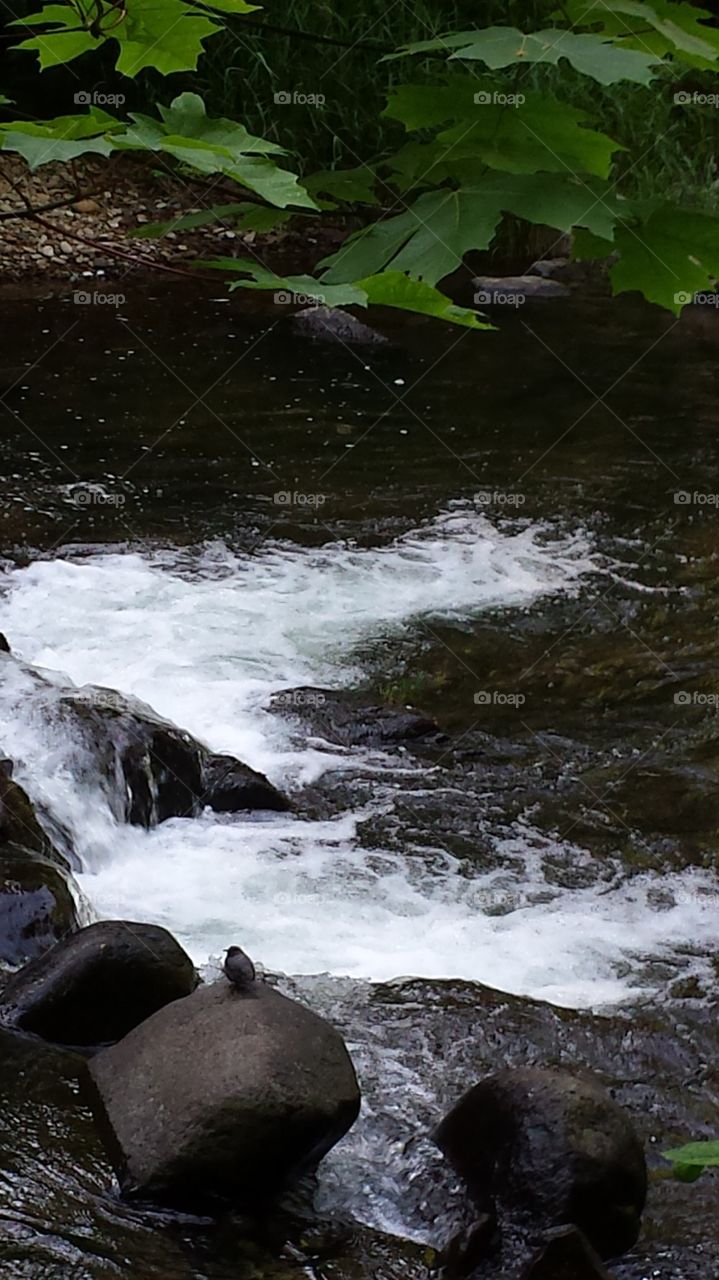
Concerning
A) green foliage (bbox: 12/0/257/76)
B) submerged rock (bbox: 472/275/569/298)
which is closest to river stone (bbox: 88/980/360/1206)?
green foliage (bbox: 12/0/257/76)

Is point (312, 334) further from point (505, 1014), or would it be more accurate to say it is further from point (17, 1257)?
point (17, 1257)

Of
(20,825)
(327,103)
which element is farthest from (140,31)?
(327,103)

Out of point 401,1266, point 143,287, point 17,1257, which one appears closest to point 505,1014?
point 401,1266

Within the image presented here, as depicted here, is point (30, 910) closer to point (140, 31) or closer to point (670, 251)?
point (140, 31)

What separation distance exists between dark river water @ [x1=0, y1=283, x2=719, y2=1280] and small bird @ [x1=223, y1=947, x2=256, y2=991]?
0.42m

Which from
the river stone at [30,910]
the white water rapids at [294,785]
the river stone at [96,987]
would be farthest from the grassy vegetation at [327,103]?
the river stone at [96,987]

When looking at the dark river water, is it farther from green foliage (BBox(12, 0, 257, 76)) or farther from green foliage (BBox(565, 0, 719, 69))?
green foliage (BBox(565, 0, 719, 69))

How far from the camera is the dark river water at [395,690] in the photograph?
3127 mm

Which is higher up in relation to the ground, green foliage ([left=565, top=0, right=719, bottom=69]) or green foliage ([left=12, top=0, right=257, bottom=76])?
green foliage ([left=565, top=0, right=719, bottom=69])

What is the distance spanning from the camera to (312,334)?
1061cm

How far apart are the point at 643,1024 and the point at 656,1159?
52 centimetres

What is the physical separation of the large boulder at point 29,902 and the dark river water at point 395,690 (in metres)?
0.35

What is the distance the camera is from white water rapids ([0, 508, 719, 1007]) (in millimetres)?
3967

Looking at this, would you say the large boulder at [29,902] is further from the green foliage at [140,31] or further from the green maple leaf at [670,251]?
the green maple leaf at [670,251]
